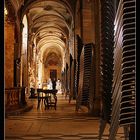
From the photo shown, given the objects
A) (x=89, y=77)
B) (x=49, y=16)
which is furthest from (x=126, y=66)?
(x=49, y=16)

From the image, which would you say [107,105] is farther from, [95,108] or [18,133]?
[95,108]

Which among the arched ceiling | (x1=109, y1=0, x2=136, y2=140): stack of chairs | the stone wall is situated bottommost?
(x1=109, y1=0, x2=136, y2=140): stack of chairs

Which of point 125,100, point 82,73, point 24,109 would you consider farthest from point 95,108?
point 125,100

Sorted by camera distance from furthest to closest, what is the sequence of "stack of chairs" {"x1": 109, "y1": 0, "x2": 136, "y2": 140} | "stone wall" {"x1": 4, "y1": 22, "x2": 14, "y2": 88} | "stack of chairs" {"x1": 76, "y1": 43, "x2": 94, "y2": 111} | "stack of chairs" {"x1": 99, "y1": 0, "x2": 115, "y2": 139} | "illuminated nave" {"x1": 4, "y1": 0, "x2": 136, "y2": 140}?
"stone wall" {"x1": 4, "y1": 22, "x2": 14, "y2": 88}, "stack of chairs" {"x1": 76, "y1": 43, "x2": 94, "y2": 111}, "stack of chairs" {"x1": 99, "y1": 0, "x2": 115, "y2": 139}, "illuminated nave" {"x1": 4, "y1": 0, "x2": 136, "y2": 140}, "stack of chairs" {"x1": 109, "y1": 0, "x2": 136, "y2": 140}

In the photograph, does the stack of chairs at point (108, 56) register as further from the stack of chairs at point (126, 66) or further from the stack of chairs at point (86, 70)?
the stack of chairs at point (86, 70)

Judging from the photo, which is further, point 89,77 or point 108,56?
point 89,77

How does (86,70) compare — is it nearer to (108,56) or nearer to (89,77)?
(89,77)

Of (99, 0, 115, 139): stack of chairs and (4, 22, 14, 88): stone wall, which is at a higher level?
(4, 22, 14, 88): stone wall

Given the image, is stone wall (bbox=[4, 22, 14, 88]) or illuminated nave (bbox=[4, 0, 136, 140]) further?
stone wall (bbox=[4, 22, 14, 88])

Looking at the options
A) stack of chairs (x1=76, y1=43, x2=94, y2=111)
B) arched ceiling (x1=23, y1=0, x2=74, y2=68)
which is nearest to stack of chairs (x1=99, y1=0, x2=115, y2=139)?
stack of chairs (x1=76, y1=43, x2=94, y2=111)

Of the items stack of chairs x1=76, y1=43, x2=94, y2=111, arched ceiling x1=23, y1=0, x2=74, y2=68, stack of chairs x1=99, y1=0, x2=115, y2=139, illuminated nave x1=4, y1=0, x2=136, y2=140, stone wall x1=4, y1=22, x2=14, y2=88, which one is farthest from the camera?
arched ceiling x1=23, y1=0, x2=74, y2=68

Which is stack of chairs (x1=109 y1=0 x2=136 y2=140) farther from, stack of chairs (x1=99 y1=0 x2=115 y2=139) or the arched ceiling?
the arched ceiling

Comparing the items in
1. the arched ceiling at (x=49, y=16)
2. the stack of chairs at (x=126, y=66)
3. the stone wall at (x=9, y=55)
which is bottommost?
the stack of chairs at (x=126, y=66)

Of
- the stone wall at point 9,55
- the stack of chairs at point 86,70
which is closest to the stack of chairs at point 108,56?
the stack of chairs at point 86,70
